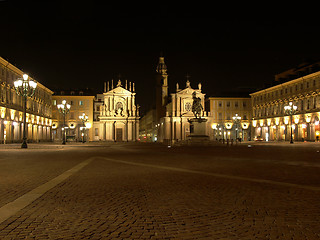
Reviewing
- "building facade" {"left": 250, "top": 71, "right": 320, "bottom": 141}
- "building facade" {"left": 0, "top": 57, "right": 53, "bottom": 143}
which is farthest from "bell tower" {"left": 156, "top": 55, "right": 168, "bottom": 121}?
"building facade" {"left": 0, "top": 57, "right": 53, "bottom": 143}

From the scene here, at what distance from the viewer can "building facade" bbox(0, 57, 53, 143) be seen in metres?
54.9

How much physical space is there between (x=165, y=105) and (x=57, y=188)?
357 ft

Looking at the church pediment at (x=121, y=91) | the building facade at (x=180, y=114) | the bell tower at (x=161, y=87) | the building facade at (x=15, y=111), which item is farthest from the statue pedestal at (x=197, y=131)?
the bell tower at (x=161, y=87)

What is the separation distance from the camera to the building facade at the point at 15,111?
2162 inches

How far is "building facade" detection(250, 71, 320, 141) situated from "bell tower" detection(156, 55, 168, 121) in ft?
109

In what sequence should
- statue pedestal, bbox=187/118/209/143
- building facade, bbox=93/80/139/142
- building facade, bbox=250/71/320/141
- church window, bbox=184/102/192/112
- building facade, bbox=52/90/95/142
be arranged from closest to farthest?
statue pedestal, bbox=187/118/209/143 < building facade, bbox=250/71/320/141 < building facade, bbox=93/80/139/142 < building facade, bbox=52/90/95/142 < church window, bbox=184/102/192/112

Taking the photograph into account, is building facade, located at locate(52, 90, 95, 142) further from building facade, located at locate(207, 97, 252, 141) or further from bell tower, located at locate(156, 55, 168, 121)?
building facade, located at locate(207, 97, 252, 141)

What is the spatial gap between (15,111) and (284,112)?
191 ft

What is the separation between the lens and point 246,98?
341 feet

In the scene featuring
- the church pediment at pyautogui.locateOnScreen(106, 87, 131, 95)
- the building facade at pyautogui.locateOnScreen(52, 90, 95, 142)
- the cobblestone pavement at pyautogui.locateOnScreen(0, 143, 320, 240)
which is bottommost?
the cobblestone pavement at pyautogui.locateOnScreen(0, 143, 320, 240)

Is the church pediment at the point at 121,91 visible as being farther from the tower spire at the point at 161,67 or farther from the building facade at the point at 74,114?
the tower spire at the point at 161,67

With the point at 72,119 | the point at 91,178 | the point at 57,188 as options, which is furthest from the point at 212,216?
the point at 72,119

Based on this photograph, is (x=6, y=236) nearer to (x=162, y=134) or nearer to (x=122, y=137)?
(x=122, y=137)

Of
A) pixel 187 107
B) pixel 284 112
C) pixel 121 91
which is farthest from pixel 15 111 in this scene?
pixel 284 112
